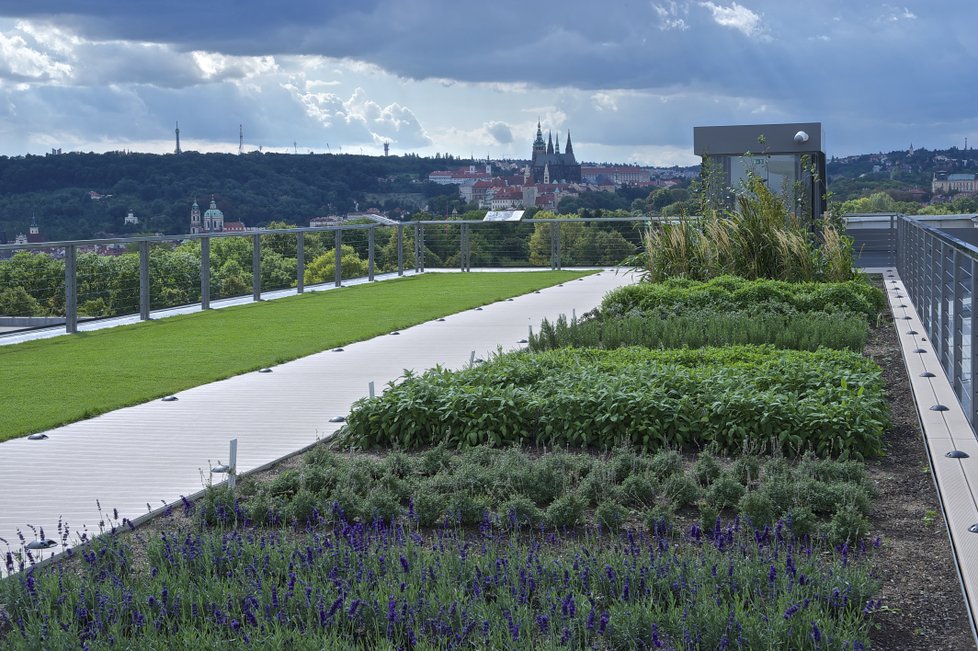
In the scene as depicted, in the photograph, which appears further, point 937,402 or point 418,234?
point 418,234

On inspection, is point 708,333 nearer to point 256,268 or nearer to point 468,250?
point 256,268

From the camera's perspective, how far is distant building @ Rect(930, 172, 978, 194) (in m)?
42.9

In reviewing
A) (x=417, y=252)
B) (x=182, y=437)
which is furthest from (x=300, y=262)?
(x=182, y=437)

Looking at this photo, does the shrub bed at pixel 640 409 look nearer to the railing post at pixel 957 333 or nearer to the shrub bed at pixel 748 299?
the railing post at pixel 957 333

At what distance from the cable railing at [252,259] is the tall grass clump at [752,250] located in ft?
15.6

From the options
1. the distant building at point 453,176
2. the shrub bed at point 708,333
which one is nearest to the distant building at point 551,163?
the distant building at point 453,176

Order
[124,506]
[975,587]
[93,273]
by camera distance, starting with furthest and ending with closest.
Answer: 1. [93,273]
2. [124,506]
3. [975,587]

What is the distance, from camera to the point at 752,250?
14180mm

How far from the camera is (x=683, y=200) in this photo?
1794 centimetres

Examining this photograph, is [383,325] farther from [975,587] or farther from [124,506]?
[975,587]

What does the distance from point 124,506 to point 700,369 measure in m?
3.71

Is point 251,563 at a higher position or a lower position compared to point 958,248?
lower

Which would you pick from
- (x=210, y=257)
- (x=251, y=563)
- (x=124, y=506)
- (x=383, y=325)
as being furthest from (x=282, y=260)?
(x=251, y=563)

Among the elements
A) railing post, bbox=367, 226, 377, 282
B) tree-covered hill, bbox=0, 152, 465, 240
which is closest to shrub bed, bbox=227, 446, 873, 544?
railing post, bbox=367, 226, 377, 282
